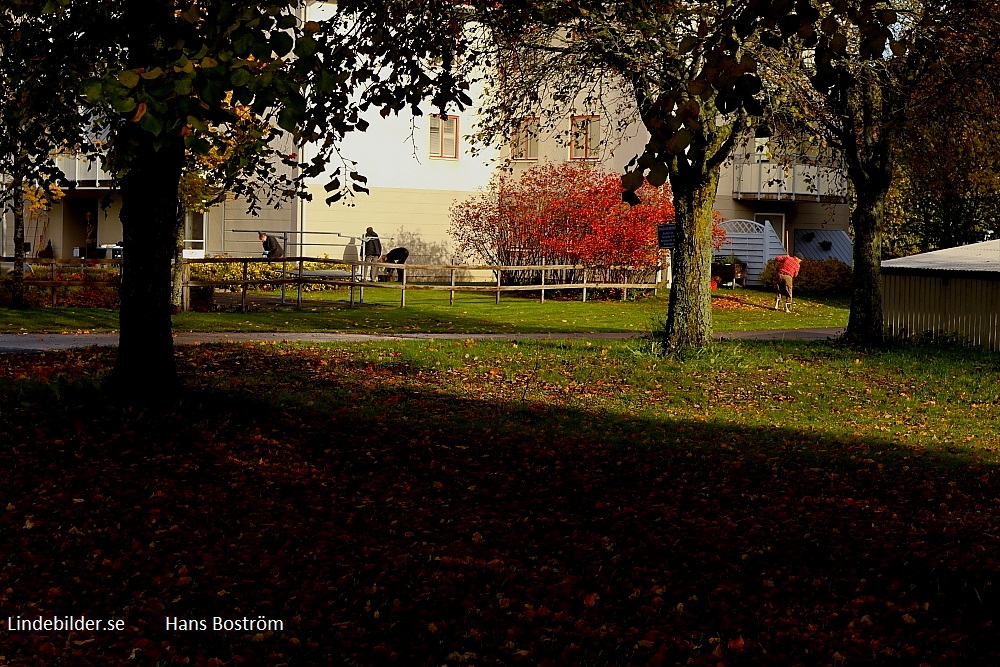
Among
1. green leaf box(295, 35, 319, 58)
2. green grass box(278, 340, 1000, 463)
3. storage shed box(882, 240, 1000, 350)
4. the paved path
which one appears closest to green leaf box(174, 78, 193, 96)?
green leaf box(295, 35, 319, 58)

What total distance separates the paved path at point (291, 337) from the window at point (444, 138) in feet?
57.4

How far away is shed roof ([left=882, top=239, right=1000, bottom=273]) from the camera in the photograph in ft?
65.7

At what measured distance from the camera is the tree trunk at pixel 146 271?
31.3ft

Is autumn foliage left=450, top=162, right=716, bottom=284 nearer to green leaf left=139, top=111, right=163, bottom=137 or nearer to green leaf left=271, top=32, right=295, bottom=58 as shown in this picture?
green leaf left=139, top=111, right=163, bottom=137

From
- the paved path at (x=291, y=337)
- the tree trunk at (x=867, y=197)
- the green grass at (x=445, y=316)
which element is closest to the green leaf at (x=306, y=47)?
the paved path at (x=291, y=337)

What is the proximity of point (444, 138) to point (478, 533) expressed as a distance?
32.3m

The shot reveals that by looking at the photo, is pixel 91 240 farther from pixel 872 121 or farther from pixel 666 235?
pixel 872 121

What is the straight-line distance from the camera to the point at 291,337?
1900 cm

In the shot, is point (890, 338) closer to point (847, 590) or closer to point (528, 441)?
point (528, 441)

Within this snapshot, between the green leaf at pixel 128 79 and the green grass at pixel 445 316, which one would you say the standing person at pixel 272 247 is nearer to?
the green grass at pixel 445 316

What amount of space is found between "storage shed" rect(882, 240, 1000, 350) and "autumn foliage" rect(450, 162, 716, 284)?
1160 centimetres

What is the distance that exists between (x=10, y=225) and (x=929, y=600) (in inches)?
1527

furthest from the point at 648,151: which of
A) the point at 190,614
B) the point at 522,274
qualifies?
the point at 522,274

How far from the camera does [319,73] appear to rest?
6320 mm
